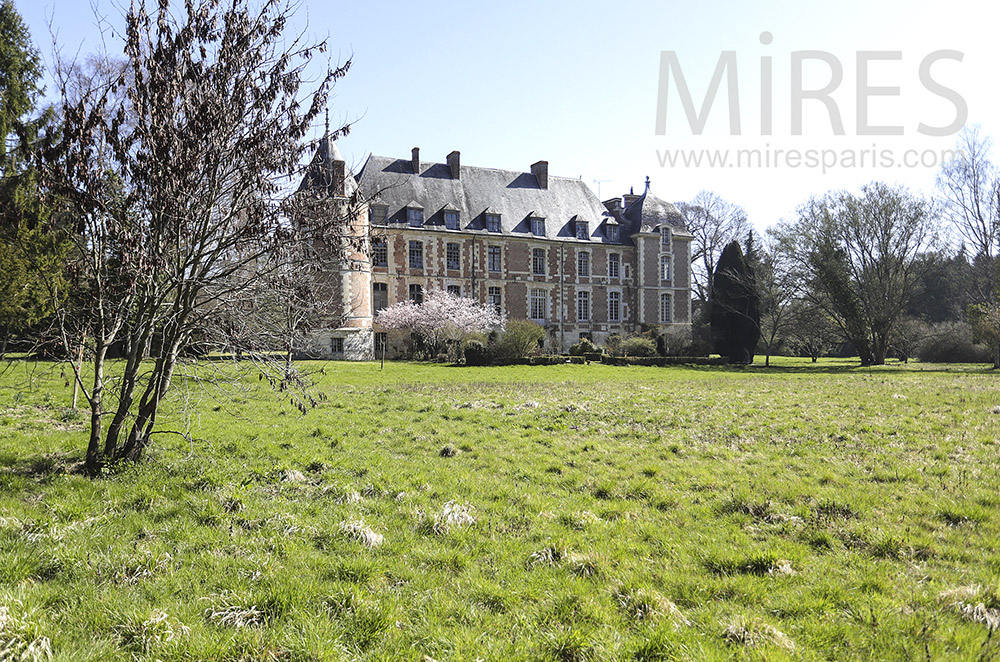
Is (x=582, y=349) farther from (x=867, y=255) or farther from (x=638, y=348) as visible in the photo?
(x=867, y=255)

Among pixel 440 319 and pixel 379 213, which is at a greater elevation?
pixel 379 213

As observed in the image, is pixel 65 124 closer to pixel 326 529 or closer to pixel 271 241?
pixel 271 241

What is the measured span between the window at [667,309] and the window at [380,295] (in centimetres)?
1947

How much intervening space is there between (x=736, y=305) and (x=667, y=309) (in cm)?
712

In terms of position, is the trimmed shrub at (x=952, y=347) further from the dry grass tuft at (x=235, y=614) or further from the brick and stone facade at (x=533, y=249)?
the dry grass tuft at (x=235, y=614)

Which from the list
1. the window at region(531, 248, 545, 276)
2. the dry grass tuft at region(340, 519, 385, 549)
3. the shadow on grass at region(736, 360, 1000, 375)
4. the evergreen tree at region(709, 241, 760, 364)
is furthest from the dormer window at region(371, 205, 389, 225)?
the dry grass tuft at region(340, 519, 385, 549)

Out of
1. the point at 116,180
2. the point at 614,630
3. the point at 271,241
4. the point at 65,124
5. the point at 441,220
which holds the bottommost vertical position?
the point at 614,630

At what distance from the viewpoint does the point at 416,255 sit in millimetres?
36438

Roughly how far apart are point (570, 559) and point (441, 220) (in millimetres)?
34470

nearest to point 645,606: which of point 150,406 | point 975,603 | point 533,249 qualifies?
point 975,603

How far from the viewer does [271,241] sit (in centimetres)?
541

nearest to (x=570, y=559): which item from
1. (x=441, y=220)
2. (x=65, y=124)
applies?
(x=65, y=124)

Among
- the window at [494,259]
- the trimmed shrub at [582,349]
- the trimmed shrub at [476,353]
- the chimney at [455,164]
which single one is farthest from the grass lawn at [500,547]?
the chimney at [455,164]

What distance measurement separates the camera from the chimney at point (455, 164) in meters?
38.7
